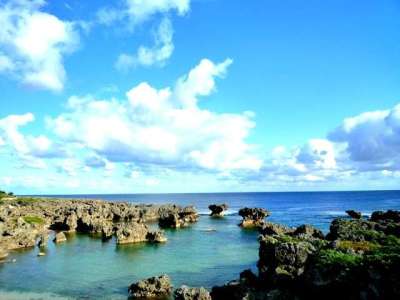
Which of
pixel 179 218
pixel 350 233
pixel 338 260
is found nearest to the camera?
pixel 338 260

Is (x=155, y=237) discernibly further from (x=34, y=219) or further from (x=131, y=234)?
(x=34, y=219)

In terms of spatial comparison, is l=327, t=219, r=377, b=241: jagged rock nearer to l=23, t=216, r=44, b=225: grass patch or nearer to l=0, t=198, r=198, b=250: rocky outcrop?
l=0, t=198, r=198, b=250: rocky outcrop

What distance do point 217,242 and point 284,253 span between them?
4337cm

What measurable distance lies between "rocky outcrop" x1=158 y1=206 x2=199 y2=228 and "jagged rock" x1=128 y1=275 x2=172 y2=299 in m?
66.9

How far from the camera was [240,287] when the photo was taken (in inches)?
1407

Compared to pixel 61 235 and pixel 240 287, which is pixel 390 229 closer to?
pixel 240 287

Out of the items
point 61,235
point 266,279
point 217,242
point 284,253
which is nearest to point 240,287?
point 266,279

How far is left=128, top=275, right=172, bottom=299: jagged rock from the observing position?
41469 mm

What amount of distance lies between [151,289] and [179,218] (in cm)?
7553

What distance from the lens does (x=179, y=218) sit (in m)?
117

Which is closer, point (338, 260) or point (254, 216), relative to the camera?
point (338, 260)

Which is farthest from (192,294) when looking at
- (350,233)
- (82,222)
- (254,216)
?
(254,216)

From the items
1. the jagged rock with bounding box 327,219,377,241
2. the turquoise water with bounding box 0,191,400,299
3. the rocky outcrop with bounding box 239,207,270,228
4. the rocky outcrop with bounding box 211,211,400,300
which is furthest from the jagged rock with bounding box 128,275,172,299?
the rocky outcrop with bounding box 239,207,270,228

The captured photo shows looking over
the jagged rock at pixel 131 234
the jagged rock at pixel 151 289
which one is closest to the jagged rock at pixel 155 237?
the jagged rock at pixel 131 234
